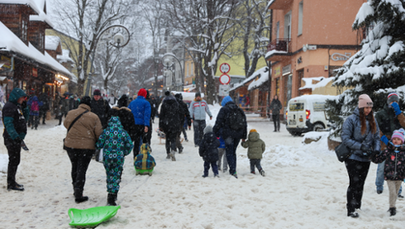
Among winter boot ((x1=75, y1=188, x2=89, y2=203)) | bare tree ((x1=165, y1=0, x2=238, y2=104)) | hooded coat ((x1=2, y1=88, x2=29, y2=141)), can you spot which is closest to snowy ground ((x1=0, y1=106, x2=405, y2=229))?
winter boot ((x1=75, y1=188, x2=89, y2=203))

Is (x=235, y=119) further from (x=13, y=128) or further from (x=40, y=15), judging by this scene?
(x=40, y=15)

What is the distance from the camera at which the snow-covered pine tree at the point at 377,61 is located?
376 inches

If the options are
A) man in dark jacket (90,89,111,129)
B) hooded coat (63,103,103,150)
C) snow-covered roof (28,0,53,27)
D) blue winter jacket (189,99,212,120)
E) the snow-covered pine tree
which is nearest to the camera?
hooded coat (63,103,103,150)

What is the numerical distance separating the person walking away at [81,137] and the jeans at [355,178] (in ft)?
11.5

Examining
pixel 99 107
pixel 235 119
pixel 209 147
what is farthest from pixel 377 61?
pixel 99 107

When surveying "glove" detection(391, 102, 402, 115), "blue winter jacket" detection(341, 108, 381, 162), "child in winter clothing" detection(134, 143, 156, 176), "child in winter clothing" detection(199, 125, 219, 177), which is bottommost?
"child in winter clothing" detection(134, 143, 156, 176)

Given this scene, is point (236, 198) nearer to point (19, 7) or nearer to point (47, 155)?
point (47, 155)

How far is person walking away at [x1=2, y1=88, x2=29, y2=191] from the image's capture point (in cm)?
607

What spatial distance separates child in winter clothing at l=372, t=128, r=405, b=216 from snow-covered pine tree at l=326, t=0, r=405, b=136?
4581 mm

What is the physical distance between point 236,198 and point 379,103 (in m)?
5.55

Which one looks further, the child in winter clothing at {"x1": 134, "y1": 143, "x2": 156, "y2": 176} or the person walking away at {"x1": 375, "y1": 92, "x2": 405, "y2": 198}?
the child in winter clothing at {"x1": 134, "y1": 143, "x2": 156, "y2": 176}

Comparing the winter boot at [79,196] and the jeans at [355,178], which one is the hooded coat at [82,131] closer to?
the winter boot at [79,196]

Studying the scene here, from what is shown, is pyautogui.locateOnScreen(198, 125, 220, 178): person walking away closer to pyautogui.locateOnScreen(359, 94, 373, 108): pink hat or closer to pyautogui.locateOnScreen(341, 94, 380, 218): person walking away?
pyautogui.locateOnScreen(341, 94, 380, 218): person walking away

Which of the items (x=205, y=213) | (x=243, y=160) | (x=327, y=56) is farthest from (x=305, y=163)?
(x=327, y=56)
